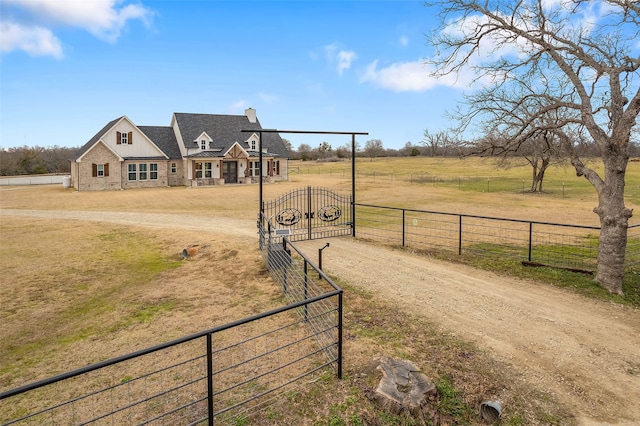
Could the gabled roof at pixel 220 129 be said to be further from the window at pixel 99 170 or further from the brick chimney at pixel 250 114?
the window at pixel 99 170

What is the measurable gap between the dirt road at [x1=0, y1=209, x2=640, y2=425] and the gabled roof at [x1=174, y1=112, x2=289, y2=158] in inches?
1298

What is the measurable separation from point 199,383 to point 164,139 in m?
40.1

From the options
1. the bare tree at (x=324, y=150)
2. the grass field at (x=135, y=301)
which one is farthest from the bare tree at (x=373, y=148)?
the grass field at (x=135, y=301)

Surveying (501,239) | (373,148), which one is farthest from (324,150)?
(501,239)

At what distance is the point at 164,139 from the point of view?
4194cm

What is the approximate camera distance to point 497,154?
11.4m

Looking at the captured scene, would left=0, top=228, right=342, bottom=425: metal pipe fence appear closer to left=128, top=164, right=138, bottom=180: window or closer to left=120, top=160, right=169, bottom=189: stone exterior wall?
left=120, top=160, right=169, bottom=189: stone exterior wall

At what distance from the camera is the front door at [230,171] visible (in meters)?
42.2

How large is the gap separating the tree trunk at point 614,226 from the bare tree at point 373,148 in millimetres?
102125

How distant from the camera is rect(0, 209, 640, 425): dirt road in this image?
17.6 ft

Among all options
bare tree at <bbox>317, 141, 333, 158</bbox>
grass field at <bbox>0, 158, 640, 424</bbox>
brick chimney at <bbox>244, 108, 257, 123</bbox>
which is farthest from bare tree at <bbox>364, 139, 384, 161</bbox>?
grass field at <bbox>0, 158, 640, 424</bbox>

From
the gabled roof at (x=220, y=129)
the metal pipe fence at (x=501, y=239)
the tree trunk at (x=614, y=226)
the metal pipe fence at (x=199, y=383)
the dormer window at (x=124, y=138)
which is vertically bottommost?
the metal pipe fence at (x=199, y=383)

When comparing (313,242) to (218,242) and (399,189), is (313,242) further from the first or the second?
(399,189)

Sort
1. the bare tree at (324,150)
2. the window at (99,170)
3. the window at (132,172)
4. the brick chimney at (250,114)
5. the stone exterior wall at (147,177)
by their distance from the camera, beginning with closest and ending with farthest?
the window at (99,170), the stone exterior wall at (147,177), the window at (132,172), the brick chimney at (250,114), the bare tree at (324,150)
